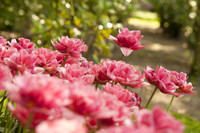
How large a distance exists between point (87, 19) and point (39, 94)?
2718 mm

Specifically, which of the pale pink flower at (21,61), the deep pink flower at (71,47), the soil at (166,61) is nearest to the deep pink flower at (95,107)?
the pale pink flower at (21,61)

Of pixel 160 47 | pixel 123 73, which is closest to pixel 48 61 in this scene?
pixel 123 73

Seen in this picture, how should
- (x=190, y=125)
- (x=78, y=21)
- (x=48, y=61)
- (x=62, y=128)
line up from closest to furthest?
1. (x=62, y=128)
2. (x=48, y=61)
3. (x=78, y=21)
4. (x=190, y=125)

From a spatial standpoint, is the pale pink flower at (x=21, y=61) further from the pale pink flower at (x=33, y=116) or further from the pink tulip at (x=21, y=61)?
the pale pink flower at (x=33, y=116)

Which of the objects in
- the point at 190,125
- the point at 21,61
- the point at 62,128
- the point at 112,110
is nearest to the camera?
the point at 62,128

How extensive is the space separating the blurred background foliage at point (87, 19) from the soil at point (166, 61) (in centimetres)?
43

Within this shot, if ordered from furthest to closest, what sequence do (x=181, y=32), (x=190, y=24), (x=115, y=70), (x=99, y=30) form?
(x=181, y=32), (x=190, y=24), (x=99, y=30), (x=115, y=70)

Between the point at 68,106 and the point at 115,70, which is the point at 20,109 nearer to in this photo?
the point at 68,106

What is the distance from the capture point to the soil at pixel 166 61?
172 inches

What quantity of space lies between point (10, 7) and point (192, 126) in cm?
435

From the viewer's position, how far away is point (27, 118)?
0.54 metres

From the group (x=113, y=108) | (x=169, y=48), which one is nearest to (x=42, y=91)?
(x=113, y=108)

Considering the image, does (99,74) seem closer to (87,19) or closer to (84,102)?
(84,102)

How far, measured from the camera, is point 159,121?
497mm
